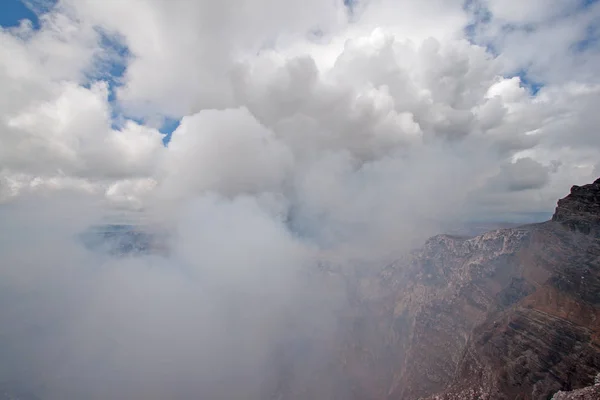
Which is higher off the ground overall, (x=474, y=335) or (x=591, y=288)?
(x=591, y=288)

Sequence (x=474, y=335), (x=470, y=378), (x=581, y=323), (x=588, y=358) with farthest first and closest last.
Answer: (x=474, y=335), (x=470, y=378), (x=581, y=323), (x=588, y=358)

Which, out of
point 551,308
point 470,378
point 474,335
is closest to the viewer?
point 551,308

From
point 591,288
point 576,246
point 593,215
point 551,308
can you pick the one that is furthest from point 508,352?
point 593,215

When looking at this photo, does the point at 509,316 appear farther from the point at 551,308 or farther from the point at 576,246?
the point at 576,246

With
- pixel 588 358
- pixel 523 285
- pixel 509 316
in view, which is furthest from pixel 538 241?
pixel 588 358

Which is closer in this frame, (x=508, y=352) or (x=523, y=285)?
(x=508, y=352)

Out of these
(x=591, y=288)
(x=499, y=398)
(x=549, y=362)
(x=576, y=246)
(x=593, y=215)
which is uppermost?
(x=593, y=215)

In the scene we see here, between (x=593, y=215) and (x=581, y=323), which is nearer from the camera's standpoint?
(x=581, y=323)

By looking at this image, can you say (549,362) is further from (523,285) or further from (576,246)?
(523,285)

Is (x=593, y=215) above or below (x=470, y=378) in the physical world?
above
